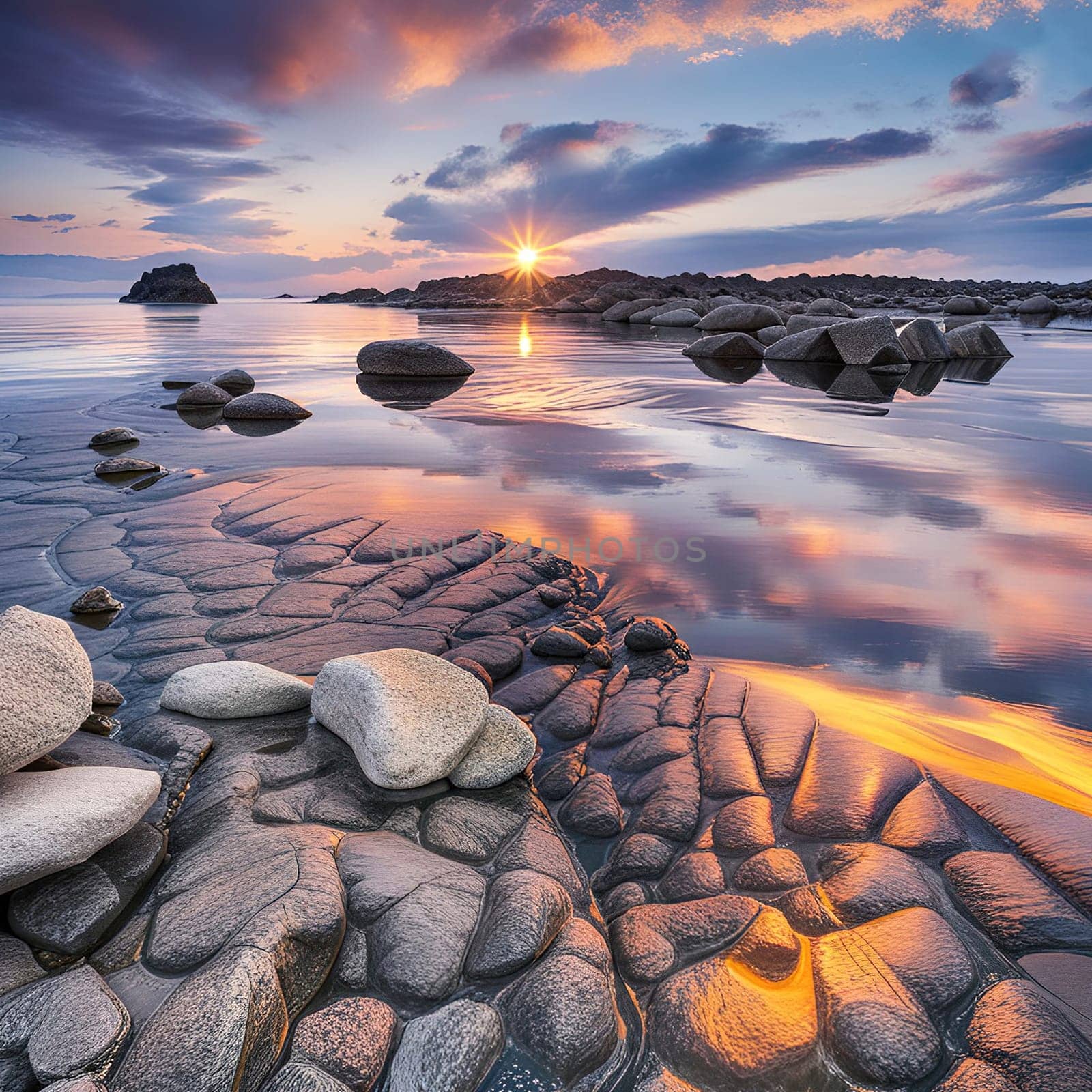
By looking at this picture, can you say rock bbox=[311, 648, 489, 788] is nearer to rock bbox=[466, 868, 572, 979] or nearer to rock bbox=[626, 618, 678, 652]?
rock bbox=[466, 868, 572, 979]

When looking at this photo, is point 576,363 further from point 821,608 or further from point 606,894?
point 606,894

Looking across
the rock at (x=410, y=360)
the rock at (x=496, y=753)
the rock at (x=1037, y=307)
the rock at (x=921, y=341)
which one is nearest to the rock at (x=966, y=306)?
the rock at (x=1037, y=307)

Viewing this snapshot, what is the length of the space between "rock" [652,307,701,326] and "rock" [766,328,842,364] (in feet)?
44.2

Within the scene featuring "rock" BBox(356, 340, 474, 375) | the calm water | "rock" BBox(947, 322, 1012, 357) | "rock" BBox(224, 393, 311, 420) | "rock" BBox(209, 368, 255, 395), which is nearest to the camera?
the calm water

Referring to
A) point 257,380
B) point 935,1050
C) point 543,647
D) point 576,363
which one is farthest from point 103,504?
point 576,363

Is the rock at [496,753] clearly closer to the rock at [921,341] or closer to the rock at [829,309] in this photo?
the rock at [921,341]

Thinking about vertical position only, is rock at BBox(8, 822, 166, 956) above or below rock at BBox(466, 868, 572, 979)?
above

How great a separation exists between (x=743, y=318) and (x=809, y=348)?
7459 mm

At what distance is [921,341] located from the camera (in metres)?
15.0

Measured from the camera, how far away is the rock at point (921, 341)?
14.9m

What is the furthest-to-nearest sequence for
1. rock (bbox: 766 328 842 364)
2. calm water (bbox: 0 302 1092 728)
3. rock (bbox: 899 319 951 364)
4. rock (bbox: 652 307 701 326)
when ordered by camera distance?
rock (bbox: 652 307 701 326)
rock (bbox: 899 319 951 364)
rock (bbox: 766 328 842 364)
calm water (bbox: 0 302 1092 728)

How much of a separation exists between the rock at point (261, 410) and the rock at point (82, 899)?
24.6ft

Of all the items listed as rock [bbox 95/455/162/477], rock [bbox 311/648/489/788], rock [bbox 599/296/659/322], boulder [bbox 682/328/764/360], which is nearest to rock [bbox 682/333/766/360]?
boulder [bbox 682/328/764/360]

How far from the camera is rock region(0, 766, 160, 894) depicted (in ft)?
5.31
